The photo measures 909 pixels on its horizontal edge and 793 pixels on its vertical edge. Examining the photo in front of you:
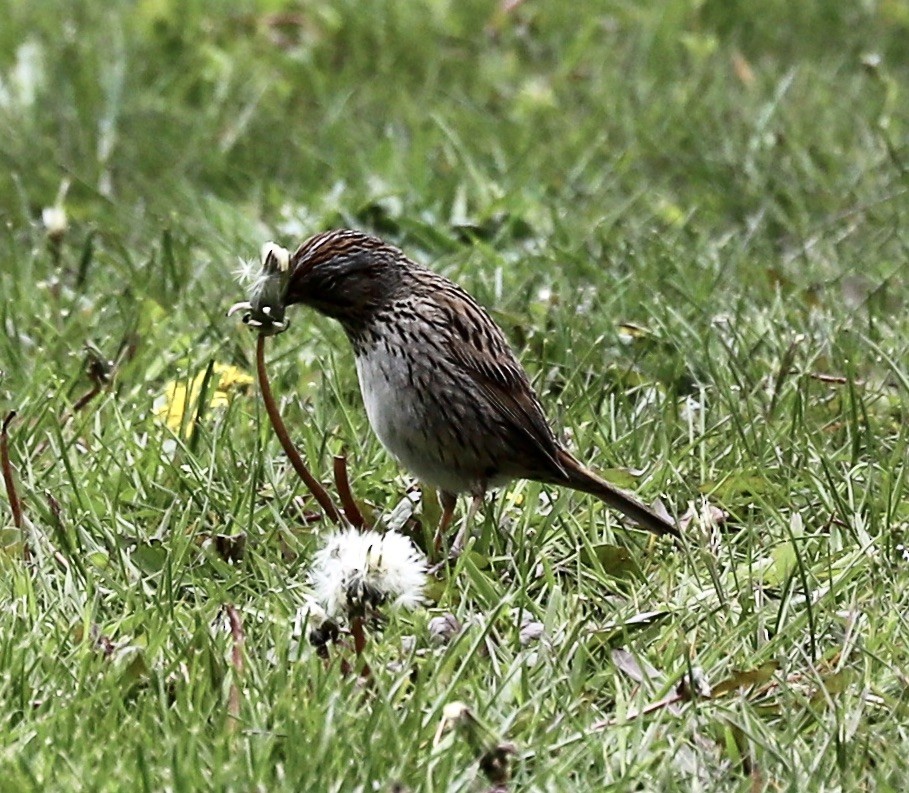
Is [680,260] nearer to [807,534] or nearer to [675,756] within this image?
[807,534]

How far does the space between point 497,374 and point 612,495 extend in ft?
1.40

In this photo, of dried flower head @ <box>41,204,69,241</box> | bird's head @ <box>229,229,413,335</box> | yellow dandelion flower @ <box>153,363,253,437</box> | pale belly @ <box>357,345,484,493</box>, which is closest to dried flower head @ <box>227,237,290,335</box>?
bird's head @ <box>229,229,413,335</box>

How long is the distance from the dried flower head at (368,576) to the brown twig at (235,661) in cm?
22

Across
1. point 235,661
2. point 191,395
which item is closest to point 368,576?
point 235,661

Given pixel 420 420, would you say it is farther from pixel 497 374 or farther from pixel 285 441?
pixel 285 441

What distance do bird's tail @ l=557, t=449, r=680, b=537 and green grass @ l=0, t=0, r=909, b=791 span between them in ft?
0.29

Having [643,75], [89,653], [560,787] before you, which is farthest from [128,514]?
[643,75]

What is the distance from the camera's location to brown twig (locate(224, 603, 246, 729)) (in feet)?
12.4

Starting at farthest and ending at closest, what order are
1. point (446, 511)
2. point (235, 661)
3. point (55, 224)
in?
1. point (55, 224)
2. point (446, 511)
3. point (235, 661)

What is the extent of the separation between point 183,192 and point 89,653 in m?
3.60

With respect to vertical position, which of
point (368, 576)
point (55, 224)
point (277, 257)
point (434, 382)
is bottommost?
point (55, 224)

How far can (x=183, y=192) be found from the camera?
7336 mm

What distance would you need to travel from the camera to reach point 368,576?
3699 mm

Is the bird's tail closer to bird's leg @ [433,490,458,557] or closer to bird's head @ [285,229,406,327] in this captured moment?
bird's leg @ [433,490,458,557]
